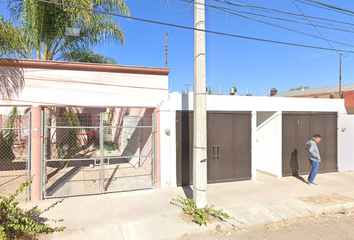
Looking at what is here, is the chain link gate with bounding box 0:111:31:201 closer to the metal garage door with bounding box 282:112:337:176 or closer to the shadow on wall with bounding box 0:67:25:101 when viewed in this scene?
the shadow on wall with bounding box 0:67:25:101

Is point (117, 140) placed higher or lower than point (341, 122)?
lower

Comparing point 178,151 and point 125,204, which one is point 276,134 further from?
point 125,204

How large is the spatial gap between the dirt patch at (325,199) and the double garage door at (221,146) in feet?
6.63

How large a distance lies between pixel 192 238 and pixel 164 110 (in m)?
→ 3.52

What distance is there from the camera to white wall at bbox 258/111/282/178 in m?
7.95

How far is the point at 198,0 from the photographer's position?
4859 mm

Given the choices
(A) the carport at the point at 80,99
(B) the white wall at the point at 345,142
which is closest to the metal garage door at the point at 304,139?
(B) the white wall at the point at 345,142

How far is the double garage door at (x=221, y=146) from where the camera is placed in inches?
270

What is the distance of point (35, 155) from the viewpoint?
558 centimetres

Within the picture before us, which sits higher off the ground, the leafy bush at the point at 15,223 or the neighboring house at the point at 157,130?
the neighboring house at the point at 157,130

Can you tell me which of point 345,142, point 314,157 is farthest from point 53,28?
point 345,142

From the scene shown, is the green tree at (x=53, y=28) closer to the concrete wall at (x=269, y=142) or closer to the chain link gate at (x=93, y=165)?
the chain link gate at (x=93, y=165)

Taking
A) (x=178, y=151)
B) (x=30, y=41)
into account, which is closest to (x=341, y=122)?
(x=178, y=151)

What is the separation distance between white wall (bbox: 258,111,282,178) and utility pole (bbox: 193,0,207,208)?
430 centimetres
